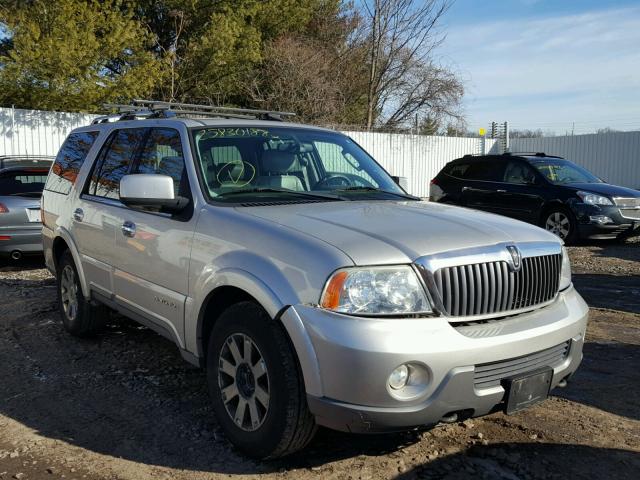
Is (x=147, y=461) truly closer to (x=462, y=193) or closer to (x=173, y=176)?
(x=173, y=176)

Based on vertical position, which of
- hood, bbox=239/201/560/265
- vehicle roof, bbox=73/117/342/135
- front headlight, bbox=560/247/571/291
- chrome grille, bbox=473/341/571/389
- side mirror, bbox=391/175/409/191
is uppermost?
vehicle roof, bbox=73/117/342/135

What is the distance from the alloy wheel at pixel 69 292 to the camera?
17.6 feet

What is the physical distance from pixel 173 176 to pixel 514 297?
229 centimetres

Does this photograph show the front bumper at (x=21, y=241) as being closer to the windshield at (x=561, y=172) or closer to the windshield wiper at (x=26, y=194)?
the windshield wiper at (x=26, y=194)

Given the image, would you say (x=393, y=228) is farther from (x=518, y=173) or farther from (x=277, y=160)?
(x=518, y=173)

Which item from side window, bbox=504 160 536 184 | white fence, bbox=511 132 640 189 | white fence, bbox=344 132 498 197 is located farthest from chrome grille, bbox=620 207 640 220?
white fence, bbox=511 132 640 189

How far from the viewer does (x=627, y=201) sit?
1091 cm

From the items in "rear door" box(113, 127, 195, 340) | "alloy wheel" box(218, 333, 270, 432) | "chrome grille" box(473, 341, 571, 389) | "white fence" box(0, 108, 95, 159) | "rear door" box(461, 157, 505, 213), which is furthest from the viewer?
"white fence" box(0, 108, 95, 159)

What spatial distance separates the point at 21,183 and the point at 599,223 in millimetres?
9447

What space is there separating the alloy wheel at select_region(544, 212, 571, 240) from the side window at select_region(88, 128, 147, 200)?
27.9 feet

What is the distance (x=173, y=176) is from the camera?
13.1 feet

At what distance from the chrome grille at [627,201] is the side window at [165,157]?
913cm

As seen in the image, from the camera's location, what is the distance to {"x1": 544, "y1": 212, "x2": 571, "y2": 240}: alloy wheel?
11086 millimetres

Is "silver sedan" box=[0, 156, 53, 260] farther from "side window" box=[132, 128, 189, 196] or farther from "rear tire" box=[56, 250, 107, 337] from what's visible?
"side window" box=[132, 128, 189, 196]
